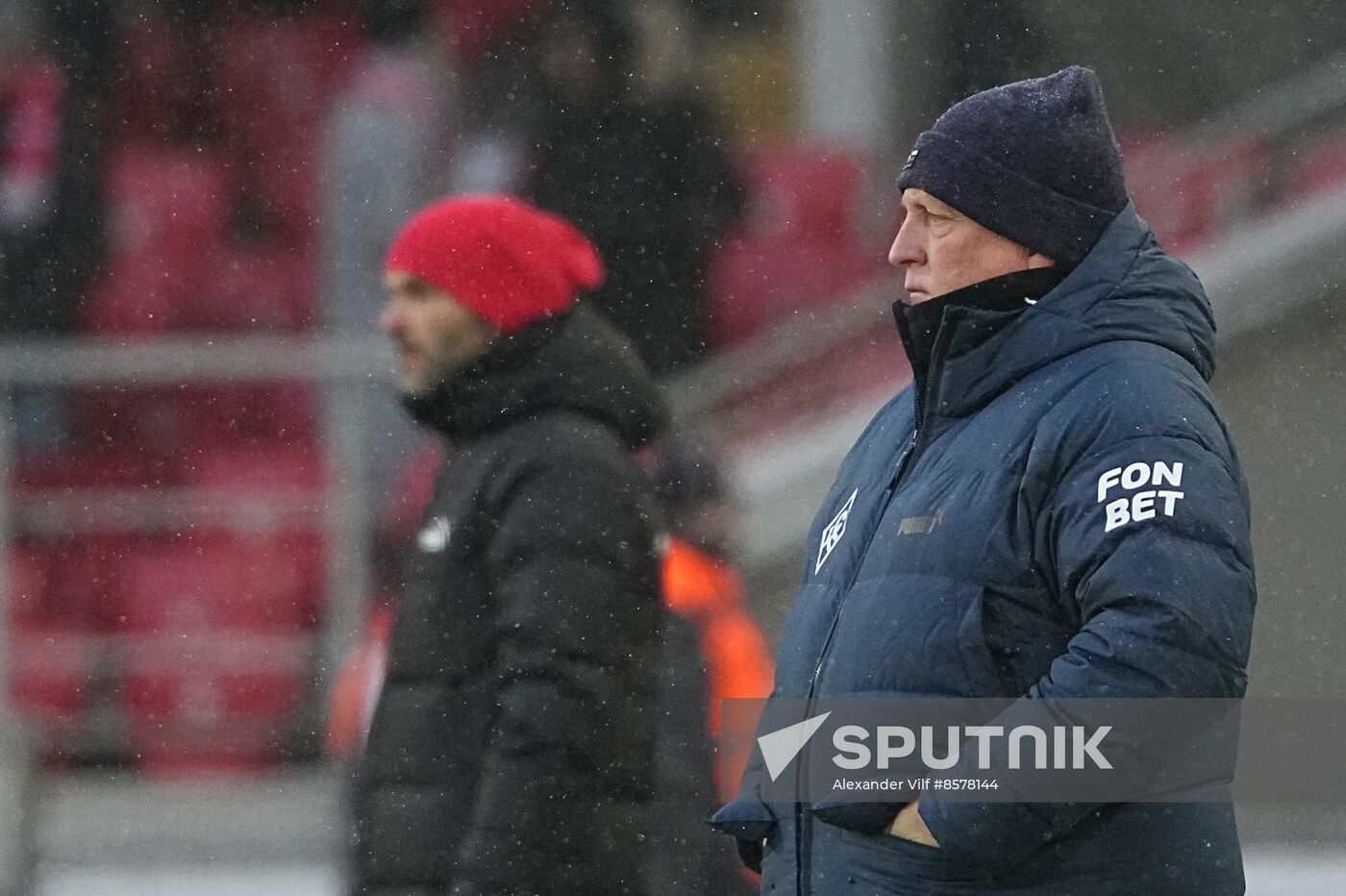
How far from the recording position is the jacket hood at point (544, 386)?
2184 millimetres

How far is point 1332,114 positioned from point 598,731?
158 cm

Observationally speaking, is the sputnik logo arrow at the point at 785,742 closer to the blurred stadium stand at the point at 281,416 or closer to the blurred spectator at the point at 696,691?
the blurred spectator at the point at 696,691

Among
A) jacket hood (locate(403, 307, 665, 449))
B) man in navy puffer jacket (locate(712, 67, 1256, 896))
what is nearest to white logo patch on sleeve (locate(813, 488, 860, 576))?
man in navy puffer jacket (locate(712, 67, 1256, 896))

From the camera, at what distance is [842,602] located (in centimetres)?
168

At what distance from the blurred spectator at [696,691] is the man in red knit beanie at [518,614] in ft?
0.70

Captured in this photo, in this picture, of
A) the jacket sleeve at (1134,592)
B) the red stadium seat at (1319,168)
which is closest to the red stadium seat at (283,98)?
the red stadium seat at (1319,168)

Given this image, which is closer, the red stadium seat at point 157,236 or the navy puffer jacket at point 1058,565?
the navy puffer jacket at point 1058,565

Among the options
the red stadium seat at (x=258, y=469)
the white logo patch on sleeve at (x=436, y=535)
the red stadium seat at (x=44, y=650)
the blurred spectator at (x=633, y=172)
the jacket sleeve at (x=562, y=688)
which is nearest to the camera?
the jacket sleeve at (x=562, y=688)

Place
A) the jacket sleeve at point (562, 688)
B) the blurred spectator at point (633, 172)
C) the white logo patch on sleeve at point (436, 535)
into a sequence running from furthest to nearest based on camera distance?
the blurred spectator at point (633, 172) → the white logo patch on sleeve at point (436, 535) → the jacket sleeve at point (562, 688)

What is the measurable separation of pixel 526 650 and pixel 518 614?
0.04 metres

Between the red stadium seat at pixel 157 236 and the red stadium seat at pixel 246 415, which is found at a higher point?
the red stadium seat at pixel 157 236

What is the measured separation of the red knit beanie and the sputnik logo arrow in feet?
2.18

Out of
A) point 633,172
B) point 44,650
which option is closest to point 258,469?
point 44,650

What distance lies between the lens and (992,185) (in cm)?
167
